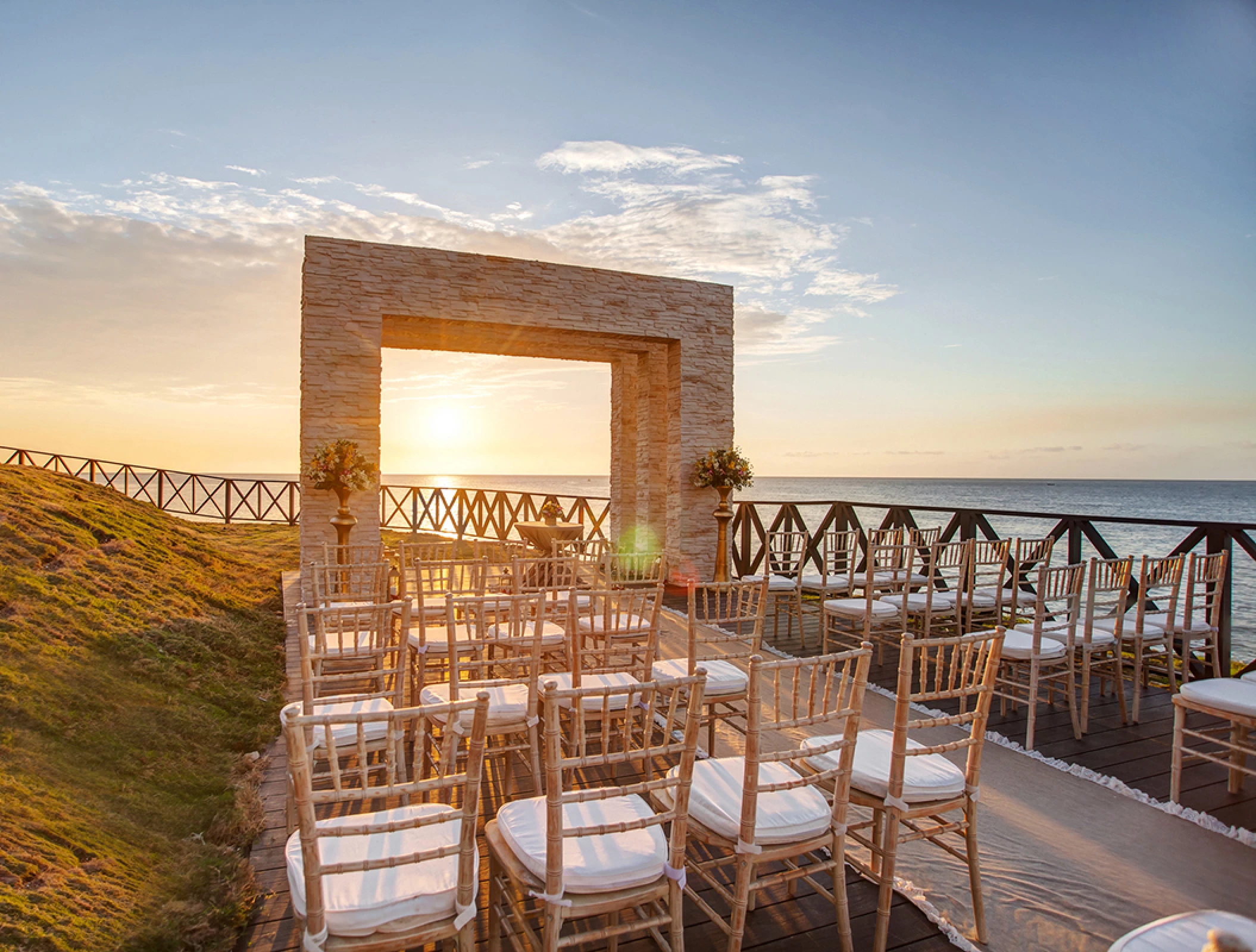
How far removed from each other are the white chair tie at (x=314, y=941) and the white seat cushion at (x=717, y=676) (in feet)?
5.80

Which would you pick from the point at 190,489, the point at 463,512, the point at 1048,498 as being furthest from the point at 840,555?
the point at 1048,498

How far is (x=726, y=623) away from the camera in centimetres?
456

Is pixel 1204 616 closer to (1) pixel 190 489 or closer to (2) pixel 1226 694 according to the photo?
(2) pixel 1226 694

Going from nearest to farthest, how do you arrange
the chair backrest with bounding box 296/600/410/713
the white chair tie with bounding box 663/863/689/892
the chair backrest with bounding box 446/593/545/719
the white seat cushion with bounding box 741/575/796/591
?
the white chair tie with bounding box 663/863/689/892, the chair backrest with bounding box 296/600/410/713, the chair backrest with bounding box 446/593/545/719, the white seat cushion with bounding box 741/575/796/591

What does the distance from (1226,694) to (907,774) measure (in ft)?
6.43

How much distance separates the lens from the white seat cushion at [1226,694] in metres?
2.78

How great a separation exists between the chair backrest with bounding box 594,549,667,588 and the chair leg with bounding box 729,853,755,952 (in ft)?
4.99

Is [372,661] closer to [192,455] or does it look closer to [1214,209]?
[1214,209]

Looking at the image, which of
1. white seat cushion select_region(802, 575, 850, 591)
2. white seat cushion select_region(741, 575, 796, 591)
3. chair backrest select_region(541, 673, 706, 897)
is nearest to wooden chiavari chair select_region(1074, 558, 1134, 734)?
white seat cushion select_region(802, 575, 850, 591)

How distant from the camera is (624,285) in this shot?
870 cm

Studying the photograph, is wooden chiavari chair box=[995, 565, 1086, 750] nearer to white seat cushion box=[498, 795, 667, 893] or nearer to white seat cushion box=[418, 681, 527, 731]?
white seat cushion box=[418, 681, 527, 731]

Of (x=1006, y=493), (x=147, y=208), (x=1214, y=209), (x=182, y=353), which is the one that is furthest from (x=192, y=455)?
(x=1006, y=493)

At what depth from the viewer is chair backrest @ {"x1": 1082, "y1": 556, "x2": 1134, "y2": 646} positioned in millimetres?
3881

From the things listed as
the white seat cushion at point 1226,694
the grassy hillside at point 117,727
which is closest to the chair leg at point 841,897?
the grassy hillside at point 117,727
